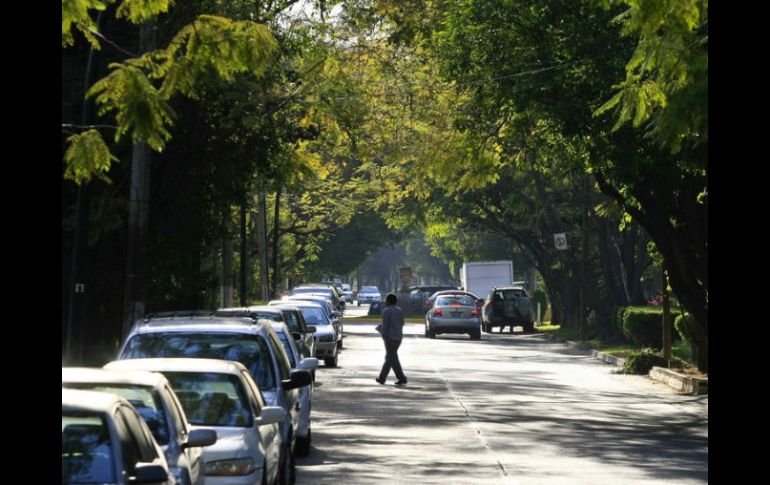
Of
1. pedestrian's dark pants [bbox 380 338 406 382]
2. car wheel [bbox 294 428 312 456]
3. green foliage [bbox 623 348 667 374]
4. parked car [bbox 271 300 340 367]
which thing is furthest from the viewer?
parked car [bbox 271 300 340 367]

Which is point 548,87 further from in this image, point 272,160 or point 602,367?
point 602,367

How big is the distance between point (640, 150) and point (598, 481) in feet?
36.8

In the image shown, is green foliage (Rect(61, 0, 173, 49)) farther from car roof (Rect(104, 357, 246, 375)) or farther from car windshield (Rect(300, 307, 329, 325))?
car windshield (Rect(300, 307, 329, 325))

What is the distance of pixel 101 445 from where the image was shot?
777 cm

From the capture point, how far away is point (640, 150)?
25.4 metres

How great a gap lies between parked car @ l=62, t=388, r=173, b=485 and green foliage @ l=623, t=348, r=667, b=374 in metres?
26.0

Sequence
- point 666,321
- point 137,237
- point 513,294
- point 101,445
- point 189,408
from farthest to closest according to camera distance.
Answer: point 513,294, point 666,321, point 137,237, point 189,408, point 101,445

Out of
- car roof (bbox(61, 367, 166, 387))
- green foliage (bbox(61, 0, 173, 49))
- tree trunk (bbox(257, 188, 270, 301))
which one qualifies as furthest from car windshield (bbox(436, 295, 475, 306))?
car roof (bbox(61, 367, 166, 387))

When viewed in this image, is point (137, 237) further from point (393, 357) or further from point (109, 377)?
point (109, 377)

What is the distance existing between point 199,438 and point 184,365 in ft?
9.08

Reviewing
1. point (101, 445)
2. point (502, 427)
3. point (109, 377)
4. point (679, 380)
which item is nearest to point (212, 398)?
point (109, 377)

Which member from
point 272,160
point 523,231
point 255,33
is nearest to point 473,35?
point 272,160

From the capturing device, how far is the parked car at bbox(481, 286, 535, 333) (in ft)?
194

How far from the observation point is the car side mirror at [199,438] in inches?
372
